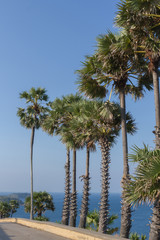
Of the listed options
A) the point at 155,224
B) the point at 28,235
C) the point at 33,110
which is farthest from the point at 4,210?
the point at 155,224

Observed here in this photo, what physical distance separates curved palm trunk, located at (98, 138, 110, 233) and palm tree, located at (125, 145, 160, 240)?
7130 millimetres

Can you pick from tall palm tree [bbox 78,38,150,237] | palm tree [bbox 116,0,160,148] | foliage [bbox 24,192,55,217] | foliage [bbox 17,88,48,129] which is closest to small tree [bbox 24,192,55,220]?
foliage [bbox 24,192,55,217]

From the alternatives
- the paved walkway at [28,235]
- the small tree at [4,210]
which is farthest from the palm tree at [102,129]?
the small tree at [4,210]

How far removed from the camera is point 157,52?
1145 centimetres

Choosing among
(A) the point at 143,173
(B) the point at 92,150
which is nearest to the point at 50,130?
(B) the point at 92,150

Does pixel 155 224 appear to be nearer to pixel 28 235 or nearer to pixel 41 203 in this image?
pixel 28 235

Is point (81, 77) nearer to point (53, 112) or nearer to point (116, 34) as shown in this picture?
point (116, 34)

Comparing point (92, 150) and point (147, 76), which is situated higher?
point (147, 76)

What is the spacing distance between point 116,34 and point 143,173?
25.8 ft

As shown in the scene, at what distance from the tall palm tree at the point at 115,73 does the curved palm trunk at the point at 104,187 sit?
8.92 feet

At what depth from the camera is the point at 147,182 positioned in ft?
28.0

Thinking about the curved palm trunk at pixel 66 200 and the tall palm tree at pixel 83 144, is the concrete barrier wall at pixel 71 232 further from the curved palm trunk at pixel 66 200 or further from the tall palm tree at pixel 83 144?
the curved palm trunk at pixel 66 200

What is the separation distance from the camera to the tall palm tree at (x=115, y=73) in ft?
44.0

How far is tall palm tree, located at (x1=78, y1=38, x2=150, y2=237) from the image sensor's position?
44.0 feet
